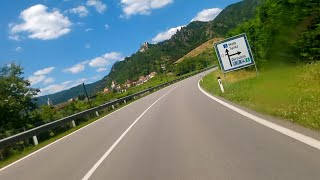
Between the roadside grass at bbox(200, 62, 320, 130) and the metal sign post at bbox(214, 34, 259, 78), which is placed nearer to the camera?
the roadside grass at bbox(200, 62, 320, 130)

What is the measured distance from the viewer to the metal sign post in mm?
27750

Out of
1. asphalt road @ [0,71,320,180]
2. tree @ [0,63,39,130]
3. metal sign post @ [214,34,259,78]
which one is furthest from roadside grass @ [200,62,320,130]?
tree @ [0,63,39,130]

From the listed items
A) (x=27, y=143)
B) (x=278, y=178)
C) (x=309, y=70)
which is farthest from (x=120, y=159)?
(x=27, y=143)

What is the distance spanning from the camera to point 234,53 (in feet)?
93.5

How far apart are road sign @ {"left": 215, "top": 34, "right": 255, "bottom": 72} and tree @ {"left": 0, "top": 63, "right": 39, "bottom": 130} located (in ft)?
124

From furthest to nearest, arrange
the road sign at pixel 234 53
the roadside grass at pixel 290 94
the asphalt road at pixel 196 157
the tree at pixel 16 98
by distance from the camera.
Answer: the tree at pixel 16 98 < the road sign at pixel 234 53 < the asphalt road at pixel 196 157 < the roadside grass at pixel 290 94

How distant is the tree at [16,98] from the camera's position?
194ft

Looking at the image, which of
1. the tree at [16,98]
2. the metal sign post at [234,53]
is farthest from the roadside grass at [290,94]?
the tree at [16,98]

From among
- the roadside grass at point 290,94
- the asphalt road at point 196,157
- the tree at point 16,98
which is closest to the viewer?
the roadside grass at point 290,94

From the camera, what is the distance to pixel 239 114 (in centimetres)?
1412

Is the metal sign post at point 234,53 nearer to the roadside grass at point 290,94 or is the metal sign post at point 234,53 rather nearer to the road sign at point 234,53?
the road sign at point 234,53

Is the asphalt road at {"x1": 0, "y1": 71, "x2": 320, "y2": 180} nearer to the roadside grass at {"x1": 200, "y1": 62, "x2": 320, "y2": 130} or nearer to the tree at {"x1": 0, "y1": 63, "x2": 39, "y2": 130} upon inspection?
the roadside grass at {"x1": 200, "y1": 62, "x2": 320, "y2": 130}

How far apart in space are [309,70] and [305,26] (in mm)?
11313

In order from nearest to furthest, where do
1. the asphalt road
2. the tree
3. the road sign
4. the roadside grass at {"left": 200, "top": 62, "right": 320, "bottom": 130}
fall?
the roadside grass at {"left": 200, "top": 62, "right": 320, "bottom": 130} < the asphalt road < the road sign < the tree
